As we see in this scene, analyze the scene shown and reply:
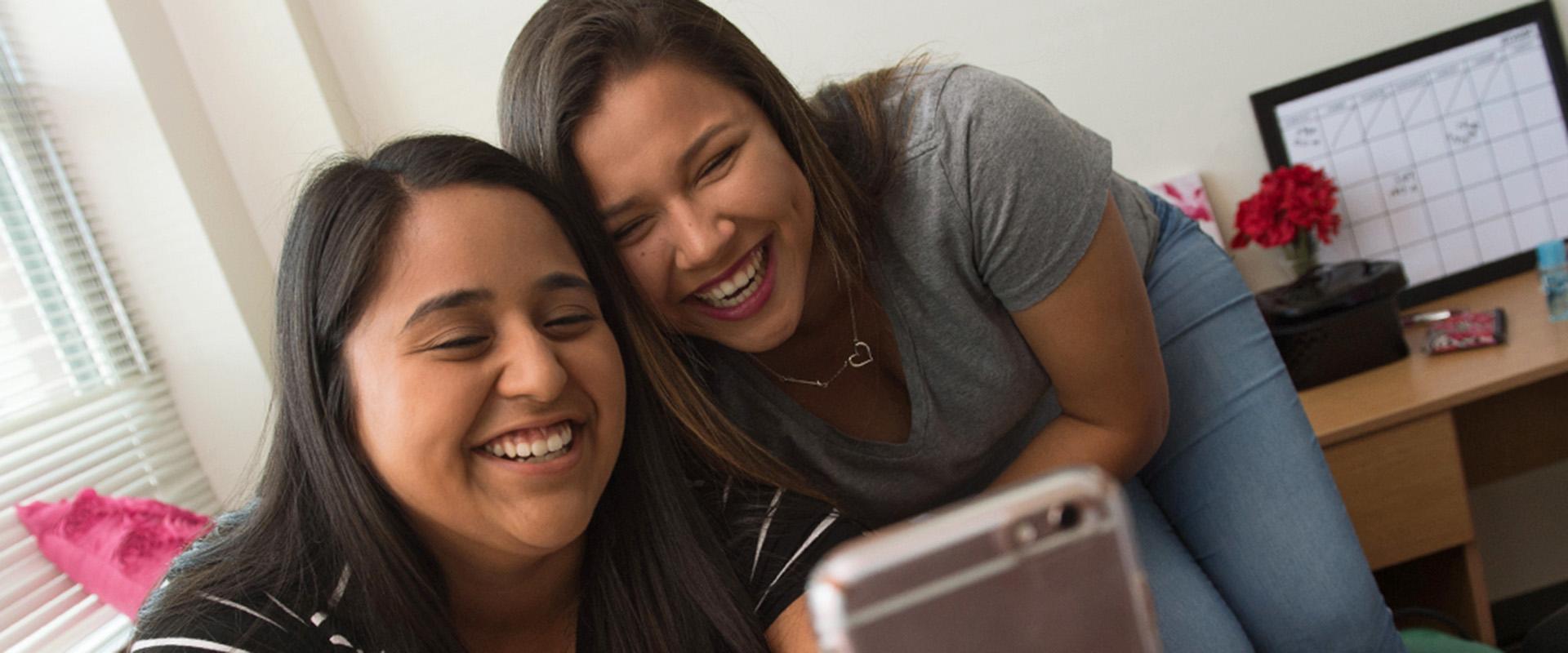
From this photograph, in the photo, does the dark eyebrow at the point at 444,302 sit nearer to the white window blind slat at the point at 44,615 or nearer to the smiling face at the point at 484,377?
the smiling face at the point at 484,377

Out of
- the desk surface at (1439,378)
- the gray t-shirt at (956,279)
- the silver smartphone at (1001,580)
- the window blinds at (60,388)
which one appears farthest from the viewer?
the window blinds at (60,388)

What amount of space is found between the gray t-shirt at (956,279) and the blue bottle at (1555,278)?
0.96 metres

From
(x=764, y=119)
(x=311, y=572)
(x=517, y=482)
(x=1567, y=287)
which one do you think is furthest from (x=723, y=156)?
(x=1567, y=287)

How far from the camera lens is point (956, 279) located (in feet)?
3.65

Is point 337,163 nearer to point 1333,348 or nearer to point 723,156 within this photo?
point 723,156

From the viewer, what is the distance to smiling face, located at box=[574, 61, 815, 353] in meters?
0.95

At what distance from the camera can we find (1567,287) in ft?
5.60

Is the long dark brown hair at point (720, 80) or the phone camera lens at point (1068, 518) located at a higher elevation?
the long dark brown hair at point (720, 80)

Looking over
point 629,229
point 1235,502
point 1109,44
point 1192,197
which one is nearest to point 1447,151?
point 1192,197

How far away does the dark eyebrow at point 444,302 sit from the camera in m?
0.83

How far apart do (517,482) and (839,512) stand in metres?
0.29

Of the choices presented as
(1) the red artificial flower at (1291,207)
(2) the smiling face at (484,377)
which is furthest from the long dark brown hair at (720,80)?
(1) the red artificial flower at (1291,207)

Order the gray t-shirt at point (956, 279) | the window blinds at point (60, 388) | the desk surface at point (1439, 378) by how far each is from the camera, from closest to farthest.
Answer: the gray t-shirt at point (956, 279)
the desk surface at point (1439, 378)
the window blinds at point (60, 388)

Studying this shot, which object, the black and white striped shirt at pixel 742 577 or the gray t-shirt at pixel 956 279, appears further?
the gray t-shirt at pixel 956 279
